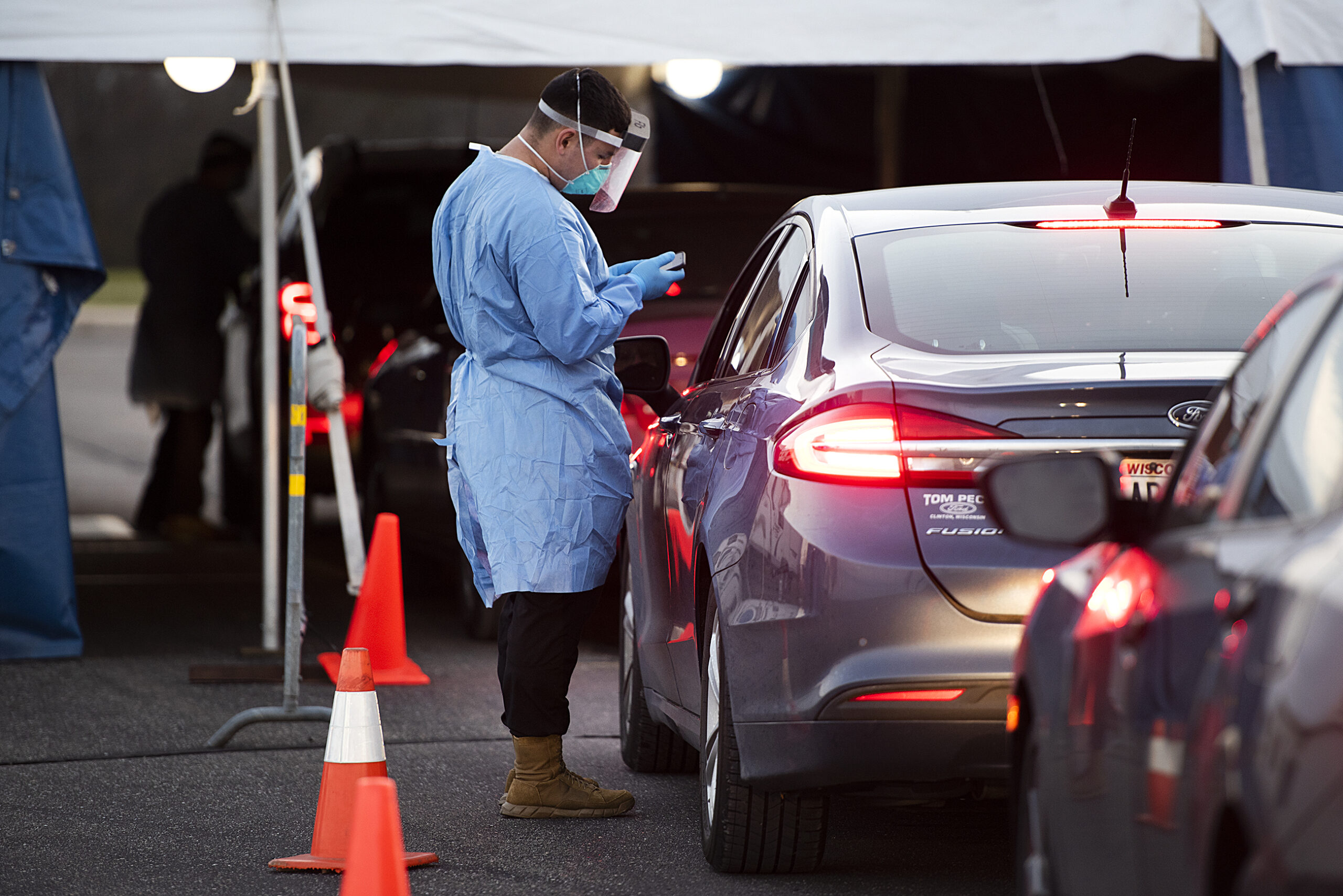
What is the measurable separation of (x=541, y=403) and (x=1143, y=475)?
6.06 feet

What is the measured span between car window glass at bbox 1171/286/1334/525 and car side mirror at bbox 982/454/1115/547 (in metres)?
0.10

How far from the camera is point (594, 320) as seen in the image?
4.91 meters

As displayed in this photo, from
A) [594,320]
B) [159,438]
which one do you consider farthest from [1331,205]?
[159,438]

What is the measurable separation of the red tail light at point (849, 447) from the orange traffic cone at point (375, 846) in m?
1.03

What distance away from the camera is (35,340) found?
7672mm

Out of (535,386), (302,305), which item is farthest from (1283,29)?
(535,386)

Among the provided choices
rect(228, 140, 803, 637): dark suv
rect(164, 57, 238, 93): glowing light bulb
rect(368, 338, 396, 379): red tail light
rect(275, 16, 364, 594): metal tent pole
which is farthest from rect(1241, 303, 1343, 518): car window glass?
rect(368, 338, 396, 379): red tail light

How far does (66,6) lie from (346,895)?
4.93 m

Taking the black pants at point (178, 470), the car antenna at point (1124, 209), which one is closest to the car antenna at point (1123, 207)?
the car antenna at point (1124, 209)

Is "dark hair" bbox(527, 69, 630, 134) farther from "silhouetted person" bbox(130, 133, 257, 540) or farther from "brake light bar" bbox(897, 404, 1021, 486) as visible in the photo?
"silhouetted person" bbox(130, 133, 257, 540)

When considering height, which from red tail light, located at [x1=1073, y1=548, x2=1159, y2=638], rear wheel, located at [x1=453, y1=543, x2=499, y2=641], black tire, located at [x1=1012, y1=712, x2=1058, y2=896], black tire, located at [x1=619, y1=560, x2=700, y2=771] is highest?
red tail light, located at [x1=1073, y1=548, x2=1159, y2=638]

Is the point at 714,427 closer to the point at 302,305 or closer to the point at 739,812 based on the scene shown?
the point at 739,812

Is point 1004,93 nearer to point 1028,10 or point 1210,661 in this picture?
point 1028,10

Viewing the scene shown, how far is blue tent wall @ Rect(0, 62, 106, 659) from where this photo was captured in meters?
7.59
